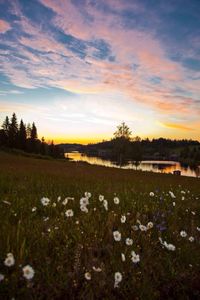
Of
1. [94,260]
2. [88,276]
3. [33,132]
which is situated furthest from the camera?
[33,132]

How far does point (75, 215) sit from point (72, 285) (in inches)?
80.6

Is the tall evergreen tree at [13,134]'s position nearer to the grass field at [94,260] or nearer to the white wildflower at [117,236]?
the grass field at [94,260]

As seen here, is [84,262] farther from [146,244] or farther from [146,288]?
[146,244]

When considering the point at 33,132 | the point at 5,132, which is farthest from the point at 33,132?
the point at 5,132

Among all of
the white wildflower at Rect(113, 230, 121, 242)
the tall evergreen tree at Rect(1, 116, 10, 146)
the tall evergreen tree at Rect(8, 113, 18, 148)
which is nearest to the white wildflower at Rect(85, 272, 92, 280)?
the white wildflower at Rect(113, 230, 121, 242)

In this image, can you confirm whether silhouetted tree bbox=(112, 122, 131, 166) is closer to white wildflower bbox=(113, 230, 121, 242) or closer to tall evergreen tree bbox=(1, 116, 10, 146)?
tall evergreen tree bbox=(1, 116, 10, 146)

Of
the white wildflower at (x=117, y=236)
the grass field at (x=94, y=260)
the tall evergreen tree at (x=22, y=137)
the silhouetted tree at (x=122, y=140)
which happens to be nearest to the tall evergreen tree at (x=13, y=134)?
the tall evergreen tree at (x=22, y=137)

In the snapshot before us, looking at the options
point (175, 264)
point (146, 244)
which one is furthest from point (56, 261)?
point (175, 264)

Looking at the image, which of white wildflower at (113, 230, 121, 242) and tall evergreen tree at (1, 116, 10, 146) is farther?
tall evergreen tree at (1, 116, 10, 146)

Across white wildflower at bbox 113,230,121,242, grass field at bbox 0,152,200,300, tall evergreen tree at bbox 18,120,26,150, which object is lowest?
grass field at bbox 0,152,200,300

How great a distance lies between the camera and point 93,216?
4.47m

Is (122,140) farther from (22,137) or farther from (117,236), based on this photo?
(117,236)

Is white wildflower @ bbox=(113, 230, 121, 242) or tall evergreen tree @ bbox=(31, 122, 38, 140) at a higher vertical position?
tall evergreen tree @ bbox=(31, 122, 38, 140)

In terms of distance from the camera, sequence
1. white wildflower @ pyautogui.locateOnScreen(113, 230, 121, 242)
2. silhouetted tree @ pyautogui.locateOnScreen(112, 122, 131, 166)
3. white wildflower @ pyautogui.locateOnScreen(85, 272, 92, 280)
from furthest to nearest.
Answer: silhouetted tree @ pyautogui.locateOnScreen(112, 122, 131, 166)
white wildflower @ pyautogui.locateOnScreen(113, 230, 121, 242)
white wildflower @ pyautogui.locateOnScreen(85, 272, 92, 280)
